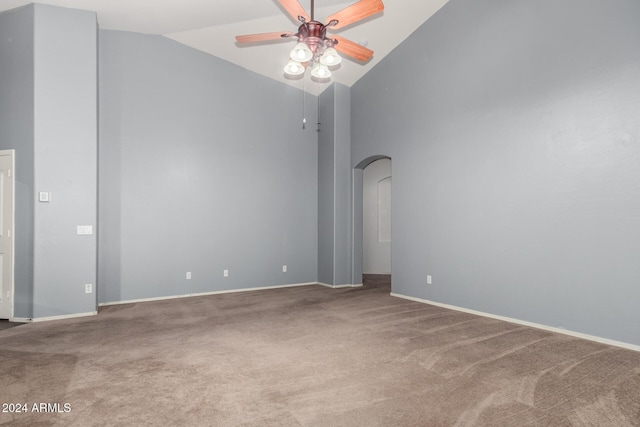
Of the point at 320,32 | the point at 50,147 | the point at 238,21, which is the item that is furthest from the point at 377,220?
the point at 50,147

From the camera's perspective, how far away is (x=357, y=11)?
3195mm

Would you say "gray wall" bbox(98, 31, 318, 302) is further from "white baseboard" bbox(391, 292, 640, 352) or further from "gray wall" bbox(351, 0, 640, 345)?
"white baseboard" bbox(391, 292, 640, 352)

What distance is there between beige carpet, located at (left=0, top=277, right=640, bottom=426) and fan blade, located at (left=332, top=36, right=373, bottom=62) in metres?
2.99

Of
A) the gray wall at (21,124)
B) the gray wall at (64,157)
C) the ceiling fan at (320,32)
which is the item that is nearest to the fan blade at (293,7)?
the ceiling fan at (320,32)

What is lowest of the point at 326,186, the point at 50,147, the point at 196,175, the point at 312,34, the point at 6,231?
the point at 6,231

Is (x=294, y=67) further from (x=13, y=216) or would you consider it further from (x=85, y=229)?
(x=13, y=216)

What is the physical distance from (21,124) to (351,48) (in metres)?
4.25

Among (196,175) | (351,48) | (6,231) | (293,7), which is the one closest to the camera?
(293,7)

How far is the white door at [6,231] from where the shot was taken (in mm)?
4617

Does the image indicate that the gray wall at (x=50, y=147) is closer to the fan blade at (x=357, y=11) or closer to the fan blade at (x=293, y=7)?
the fan blade at (x=293, y=7)

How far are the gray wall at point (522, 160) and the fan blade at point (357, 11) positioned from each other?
232 centimetres

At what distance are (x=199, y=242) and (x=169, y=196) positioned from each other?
903mm

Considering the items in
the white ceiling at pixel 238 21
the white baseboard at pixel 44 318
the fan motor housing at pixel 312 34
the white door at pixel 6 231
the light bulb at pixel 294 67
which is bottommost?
the white baseboard at pixel 44 318

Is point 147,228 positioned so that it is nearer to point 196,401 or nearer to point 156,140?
point 156,140
